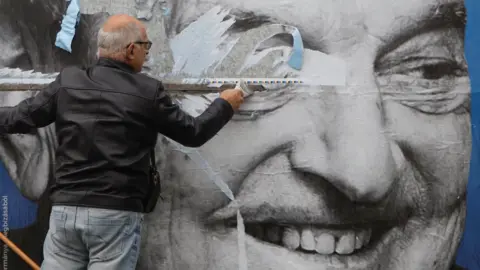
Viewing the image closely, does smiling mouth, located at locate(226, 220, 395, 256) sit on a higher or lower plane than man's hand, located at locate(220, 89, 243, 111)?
lower

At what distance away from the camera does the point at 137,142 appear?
2141 mm

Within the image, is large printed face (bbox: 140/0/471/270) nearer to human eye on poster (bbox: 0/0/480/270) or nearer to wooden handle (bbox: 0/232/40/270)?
human eye on poster (bbox: 0/0/480/270)

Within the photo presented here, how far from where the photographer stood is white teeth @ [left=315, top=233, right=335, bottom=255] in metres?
2.68

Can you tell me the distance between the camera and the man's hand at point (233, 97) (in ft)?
7.91

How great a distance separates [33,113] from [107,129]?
13.0 inches

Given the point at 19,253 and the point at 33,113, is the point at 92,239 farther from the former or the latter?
the point at 19,253

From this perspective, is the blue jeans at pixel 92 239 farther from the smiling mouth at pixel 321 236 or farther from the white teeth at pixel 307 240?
the white teeth at pixel 307 240

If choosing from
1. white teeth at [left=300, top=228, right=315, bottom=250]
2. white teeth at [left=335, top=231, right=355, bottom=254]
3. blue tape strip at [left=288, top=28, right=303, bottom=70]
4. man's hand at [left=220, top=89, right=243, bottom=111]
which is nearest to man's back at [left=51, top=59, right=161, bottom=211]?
man's hand at [left=220, top=89, right=243, bottom=111]

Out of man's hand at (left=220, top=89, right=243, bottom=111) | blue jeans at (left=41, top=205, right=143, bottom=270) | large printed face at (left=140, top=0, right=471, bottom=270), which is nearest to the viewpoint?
blue jeans at (left=41, top=205, right=143, bottom=270)

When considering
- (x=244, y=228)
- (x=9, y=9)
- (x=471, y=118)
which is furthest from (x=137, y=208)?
(x=471, y=118)

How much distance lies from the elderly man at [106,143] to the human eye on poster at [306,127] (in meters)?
0.49

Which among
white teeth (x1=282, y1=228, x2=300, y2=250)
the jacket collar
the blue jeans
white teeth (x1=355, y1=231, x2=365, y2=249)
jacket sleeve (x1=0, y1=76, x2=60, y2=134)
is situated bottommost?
white teeth (x1=282, y1=228, x2=300, y2=250)

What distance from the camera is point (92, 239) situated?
209cm

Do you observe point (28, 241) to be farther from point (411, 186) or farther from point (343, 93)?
point (411, 186)
